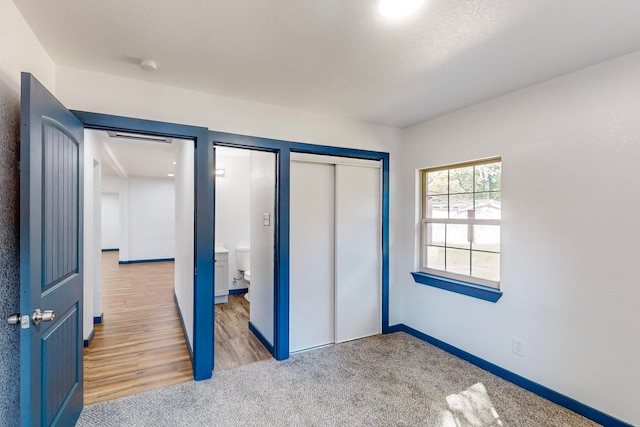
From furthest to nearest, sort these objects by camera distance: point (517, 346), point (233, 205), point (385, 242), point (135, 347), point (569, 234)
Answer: point (233, 205)
point (385, 242)
point (135, 347)
point (517, 346)
point (569, 234)

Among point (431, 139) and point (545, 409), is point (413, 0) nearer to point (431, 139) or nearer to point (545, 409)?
point (431, 139)

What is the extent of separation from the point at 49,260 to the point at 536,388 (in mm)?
3383

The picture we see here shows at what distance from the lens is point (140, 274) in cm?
709

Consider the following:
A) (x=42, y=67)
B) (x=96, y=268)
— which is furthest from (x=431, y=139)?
(x=96, y=268)

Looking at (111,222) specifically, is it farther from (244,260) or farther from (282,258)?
(282,258)

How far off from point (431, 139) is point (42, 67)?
3263 millimetres

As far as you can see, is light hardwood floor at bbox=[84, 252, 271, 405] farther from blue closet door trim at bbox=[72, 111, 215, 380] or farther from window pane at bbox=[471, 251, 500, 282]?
window pane at bbox=[471, 251, 500, 282]

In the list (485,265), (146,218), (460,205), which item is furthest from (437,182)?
(146,218)

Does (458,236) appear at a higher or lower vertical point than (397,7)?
lower

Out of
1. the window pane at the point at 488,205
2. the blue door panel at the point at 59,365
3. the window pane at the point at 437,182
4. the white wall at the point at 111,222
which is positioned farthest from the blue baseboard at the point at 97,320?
the white wall at the point at 111,222

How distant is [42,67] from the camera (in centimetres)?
194

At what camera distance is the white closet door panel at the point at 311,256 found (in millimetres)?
3160

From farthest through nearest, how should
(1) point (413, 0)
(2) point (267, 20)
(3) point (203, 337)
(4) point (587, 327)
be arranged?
(3) point (203, 337), (4) point (587, 327), (2) point (267, 20), (1) point (413, 0)

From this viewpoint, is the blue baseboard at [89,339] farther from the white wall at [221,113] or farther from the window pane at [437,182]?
the window pane at [437,182]
